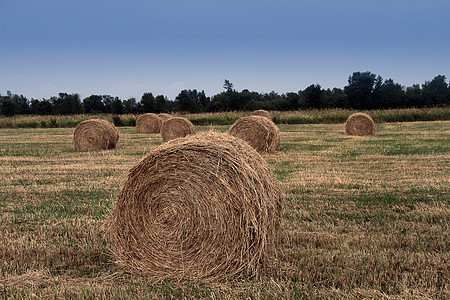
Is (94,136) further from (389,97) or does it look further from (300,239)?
(389,97)

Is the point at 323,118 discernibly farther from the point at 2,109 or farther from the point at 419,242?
the point at 2,109

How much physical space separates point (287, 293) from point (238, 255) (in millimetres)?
755

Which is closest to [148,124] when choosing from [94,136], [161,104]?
[94,136]

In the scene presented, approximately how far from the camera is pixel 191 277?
423 centimetres

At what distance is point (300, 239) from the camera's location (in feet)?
17.1

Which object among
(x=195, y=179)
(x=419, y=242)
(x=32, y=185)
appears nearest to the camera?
(x=195, y=179)

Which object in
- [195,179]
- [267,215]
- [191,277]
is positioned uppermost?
[195,179]

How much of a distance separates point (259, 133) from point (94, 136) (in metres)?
6.43

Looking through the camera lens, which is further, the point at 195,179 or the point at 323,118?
the point at 323,118

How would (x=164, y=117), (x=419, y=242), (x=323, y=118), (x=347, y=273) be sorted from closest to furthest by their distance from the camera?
1. (x=347, y=273)
2. (x=419, y=242)
3. (x=164, y=117)
4. (x=323, y=118)

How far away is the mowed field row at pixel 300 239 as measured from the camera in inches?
153

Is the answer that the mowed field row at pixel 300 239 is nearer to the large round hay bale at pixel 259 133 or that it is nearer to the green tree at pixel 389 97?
the large round hay bale at pixel 259 133

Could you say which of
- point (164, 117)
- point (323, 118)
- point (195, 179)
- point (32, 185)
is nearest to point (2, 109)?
point (164, 117)

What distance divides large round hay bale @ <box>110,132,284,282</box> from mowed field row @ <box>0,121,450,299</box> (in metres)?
0.22
